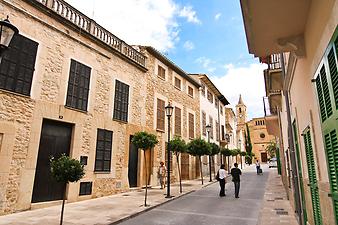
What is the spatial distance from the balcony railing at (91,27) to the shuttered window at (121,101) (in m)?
2.00

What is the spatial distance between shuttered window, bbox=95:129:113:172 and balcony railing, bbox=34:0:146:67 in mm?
4865

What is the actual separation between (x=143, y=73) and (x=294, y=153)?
37.7 ft

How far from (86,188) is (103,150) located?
198 centimetres

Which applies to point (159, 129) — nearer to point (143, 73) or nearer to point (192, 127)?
point (143, 73)

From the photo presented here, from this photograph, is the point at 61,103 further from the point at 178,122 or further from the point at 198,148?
the point at 178,122

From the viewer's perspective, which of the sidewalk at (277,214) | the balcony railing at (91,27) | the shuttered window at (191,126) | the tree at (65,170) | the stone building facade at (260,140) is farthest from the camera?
the stone building facade at (260,140)

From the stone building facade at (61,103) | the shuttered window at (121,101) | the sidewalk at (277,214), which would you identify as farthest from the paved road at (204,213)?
the shuttered window at (121,101)

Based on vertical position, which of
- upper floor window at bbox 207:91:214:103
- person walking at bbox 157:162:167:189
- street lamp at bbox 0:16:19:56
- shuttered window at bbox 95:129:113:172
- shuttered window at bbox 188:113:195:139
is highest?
upper floor window at bbox 207:91:214:103

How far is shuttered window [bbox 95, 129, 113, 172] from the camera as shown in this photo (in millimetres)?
11938

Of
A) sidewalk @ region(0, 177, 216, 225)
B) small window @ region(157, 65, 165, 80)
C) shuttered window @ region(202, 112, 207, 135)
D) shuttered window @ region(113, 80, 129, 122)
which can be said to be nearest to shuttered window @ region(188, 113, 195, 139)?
shuttered window @ region(202, 112, 207, 135)

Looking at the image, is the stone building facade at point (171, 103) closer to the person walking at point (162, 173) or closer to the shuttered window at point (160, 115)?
the shuttered window at point (160, 115)

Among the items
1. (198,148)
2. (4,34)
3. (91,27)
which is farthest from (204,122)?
(4,34)

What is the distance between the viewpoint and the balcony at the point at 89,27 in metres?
10.4

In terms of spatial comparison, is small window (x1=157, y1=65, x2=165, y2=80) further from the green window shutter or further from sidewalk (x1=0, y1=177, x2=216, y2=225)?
the green window shutter
